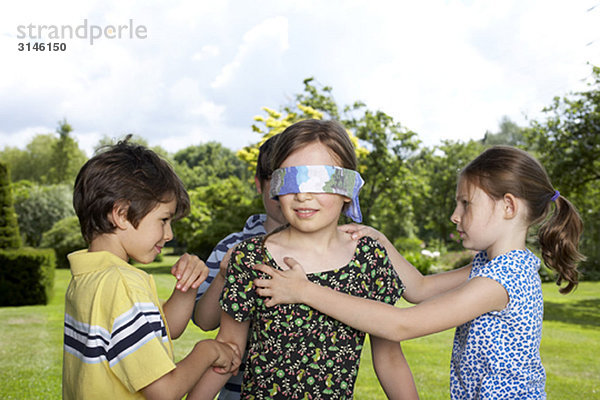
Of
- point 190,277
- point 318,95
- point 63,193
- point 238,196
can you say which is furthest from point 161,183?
point 63,193

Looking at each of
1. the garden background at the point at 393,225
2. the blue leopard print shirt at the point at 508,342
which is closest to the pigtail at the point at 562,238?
the blue leopard print shirt at the point at 508,342

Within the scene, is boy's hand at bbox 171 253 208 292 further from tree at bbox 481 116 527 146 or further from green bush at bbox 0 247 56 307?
tree at bbox 481 116 527 146

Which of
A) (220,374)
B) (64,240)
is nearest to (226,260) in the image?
(220,374)

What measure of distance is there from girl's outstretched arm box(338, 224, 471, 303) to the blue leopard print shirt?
39 cm

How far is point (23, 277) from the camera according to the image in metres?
14.8

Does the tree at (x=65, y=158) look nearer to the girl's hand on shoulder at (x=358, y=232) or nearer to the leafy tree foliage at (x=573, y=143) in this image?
the leafy tree foliage at (x=573, y=143)

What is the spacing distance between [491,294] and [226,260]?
3.86ft

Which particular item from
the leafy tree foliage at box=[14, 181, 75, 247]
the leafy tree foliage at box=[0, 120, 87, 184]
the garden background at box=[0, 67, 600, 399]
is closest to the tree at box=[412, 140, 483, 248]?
the garden background at box=[0, 67, 600, 399]

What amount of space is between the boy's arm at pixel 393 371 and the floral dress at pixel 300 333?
13 cm

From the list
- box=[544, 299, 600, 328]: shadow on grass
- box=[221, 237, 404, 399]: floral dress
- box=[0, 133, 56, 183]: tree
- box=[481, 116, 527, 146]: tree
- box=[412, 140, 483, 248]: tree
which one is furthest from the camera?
box=[0, 133, 56, 183]: tree

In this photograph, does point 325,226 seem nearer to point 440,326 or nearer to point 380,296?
point 380,296

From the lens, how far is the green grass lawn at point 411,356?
7.48 meters

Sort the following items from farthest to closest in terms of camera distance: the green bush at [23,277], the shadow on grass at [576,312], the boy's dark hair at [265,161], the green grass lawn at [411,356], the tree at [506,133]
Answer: the tree at [506,133], the green bush at [23,277], the shadow on grass at [576,312], the green grass lawn at [411,356], the boy's dark hair at [265,161]

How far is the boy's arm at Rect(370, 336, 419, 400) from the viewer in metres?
2.37
